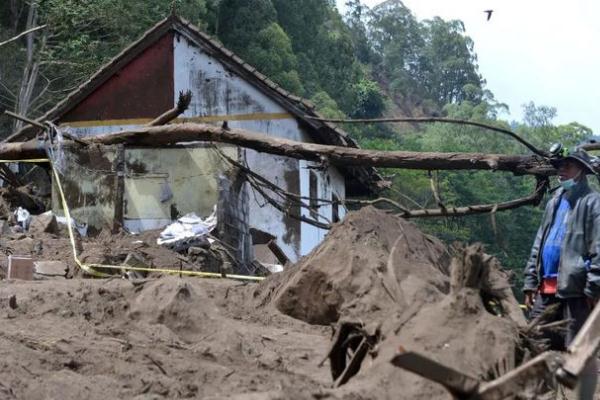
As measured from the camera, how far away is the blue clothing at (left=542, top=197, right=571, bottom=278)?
22.9 feet

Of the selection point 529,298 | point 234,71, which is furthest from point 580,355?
Answer: point 234,71

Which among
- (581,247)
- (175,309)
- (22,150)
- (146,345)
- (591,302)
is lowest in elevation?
(146,345)

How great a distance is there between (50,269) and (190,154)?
7339mm

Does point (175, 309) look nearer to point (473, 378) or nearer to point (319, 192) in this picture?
point (473, 378)

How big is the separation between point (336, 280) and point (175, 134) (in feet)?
19.9

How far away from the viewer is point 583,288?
6.62 m

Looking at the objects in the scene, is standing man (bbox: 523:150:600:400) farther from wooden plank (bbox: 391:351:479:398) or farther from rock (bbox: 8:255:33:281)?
rock (bbox: 8:255:33:281)

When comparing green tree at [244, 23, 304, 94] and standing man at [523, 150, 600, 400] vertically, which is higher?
green tree at [244, 23, 304, 94]

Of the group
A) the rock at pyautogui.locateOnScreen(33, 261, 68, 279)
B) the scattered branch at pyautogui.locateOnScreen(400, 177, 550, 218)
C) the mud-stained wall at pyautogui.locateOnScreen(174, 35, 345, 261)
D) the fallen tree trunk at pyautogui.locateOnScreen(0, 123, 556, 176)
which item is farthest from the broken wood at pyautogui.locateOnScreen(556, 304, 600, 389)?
the mud-stained wall at pyautogui.locateOnScreen(174, 35, 345, 261)

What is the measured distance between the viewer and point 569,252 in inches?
267

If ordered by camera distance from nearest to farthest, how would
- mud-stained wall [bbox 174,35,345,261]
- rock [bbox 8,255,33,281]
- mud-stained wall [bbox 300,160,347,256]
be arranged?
1. rock [bbox 8,255,33,281]
2. mud-stained wall [bbox 174,35,345,261]
3. mud-stained wall [bbox 300,160,347,256]

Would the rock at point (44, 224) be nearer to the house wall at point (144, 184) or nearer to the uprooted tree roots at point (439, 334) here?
the house wall at point (144, 184)

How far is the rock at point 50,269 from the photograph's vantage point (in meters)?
11.6

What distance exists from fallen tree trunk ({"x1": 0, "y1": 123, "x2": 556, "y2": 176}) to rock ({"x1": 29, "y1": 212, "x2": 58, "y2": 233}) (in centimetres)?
161
